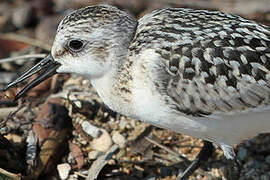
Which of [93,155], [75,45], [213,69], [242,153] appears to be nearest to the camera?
[213,69]

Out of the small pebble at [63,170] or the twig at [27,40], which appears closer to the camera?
the small pebble at [63,170]

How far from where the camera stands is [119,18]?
3475 mm

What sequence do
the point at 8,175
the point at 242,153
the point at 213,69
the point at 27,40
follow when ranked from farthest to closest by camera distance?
→ the point at 27,40 → the point at 242,153 → the point at 8,175 → the point at 213,69

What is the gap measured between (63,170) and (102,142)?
42 cm

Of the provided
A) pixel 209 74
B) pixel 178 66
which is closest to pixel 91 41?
pixel 178 66

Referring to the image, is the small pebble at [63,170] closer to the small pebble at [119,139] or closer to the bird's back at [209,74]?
the small pebble at [119,139]

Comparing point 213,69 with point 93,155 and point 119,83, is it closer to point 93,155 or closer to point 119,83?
point 119,83

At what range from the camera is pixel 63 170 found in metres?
4.03

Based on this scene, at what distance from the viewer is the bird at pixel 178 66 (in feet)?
10.6

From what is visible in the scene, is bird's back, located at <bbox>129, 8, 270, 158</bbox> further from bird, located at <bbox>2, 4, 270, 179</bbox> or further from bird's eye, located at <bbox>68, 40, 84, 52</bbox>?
bird's eye, located at <bbox>68, 40, 84, 52</bbox>

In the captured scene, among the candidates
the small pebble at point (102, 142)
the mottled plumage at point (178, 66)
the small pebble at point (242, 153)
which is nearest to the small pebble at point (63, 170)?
the small pebble at point (102, 142)

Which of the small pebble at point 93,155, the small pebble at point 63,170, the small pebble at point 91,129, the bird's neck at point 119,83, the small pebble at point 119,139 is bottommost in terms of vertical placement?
the small pebble at point 63,170

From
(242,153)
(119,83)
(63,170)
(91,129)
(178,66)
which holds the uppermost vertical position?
(178,66)

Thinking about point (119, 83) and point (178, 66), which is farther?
point (119, 83)
